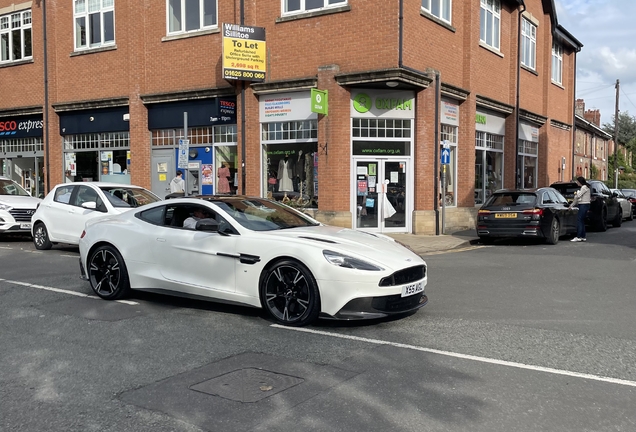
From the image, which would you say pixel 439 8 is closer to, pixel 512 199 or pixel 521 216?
pixel 512 199

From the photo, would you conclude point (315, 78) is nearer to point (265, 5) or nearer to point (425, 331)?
point (265, 5)

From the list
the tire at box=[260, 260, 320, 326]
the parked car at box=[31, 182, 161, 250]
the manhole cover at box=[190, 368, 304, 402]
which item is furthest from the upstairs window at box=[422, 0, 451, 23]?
the manhole cover at box=[190, 368, 304, 402]

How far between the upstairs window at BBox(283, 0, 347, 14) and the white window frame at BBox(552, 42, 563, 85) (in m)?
15.7

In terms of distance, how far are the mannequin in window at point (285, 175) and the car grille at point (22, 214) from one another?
6827mm

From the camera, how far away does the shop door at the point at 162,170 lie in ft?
65.5

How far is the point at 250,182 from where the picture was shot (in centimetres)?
1789

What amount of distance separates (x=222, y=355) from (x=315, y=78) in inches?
485

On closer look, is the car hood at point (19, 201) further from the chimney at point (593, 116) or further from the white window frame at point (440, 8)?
the chimney at point (593, 116)

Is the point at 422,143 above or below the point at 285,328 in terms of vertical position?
above

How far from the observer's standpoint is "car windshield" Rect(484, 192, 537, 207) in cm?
1460

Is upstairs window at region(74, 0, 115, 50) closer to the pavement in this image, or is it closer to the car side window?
the car side window

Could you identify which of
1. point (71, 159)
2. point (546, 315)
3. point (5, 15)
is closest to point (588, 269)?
point (546, 315)

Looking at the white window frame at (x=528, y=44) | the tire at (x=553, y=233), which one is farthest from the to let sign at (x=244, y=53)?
the white window frame at (x=528, y=44)

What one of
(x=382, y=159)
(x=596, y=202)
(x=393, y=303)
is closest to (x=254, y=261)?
(x=393, y=303)
